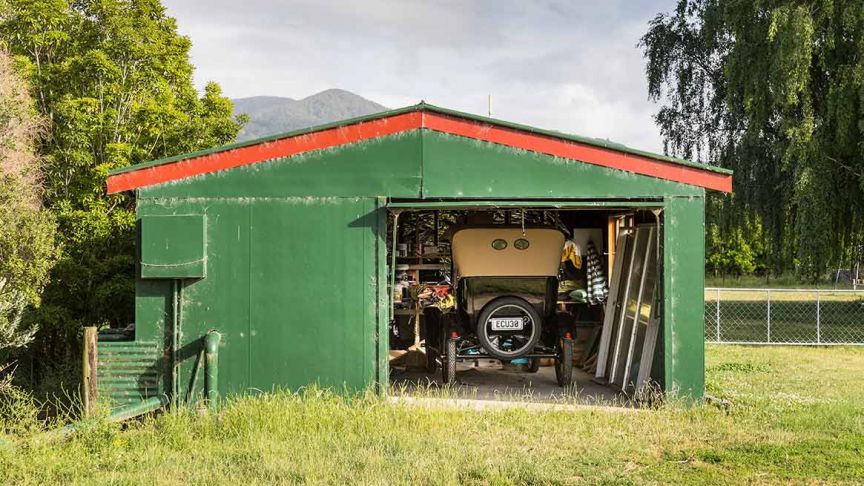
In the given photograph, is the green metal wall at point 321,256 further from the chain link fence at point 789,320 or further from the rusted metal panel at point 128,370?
the chain link fence at point 789,320

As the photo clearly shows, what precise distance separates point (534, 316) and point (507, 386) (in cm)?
137

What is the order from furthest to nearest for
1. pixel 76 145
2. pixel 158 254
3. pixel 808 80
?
pixel 76 145 → pixel 808 80 → pixel 158 254

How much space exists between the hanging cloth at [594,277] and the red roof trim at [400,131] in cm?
383

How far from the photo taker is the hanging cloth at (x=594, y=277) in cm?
1248

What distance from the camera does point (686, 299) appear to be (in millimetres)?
8820

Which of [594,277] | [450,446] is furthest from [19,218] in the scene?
[450,446]

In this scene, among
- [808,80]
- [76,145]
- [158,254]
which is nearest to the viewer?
[158,254]

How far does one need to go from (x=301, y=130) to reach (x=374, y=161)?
847mm

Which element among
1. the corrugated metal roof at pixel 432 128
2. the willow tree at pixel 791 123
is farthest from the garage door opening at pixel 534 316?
the willow tree at pixel 791 123

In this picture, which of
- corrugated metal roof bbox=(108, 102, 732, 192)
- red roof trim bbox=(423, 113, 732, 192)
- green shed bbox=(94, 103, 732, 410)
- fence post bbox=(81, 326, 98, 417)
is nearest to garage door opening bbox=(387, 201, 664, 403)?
green shed bbox=(94, 103, 732, 410)

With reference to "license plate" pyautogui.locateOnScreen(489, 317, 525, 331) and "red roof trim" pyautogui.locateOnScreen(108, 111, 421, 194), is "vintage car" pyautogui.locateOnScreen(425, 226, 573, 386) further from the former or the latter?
"red roof trim" pyautogui.locateOnScreen(108, 111, 421, 194)

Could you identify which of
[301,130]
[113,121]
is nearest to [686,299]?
[301,130]

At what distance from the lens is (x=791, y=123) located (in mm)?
17047

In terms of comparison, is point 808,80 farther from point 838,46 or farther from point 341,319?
point 341,319
